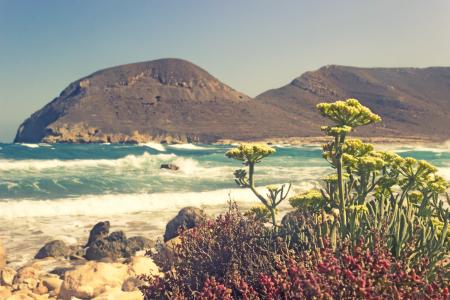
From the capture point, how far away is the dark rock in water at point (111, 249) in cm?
1319

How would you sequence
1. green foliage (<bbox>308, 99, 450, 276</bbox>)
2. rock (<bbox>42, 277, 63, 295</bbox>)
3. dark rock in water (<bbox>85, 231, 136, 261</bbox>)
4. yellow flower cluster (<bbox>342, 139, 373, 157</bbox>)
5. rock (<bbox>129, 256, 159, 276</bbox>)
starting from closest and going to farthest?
green foliage (<bbox>308, 99, 450, 276</bbox>) → yellow flower cluster (<bbox>342, 139, 373, 157</bbox>) → rock (<bbox>42, 277, 63, 295</bbox>) → rock (<bbox>129, 256, 159, 276</bbox>) → dark rock in water (<bbox>85, 231, 136, 261</bbox>)

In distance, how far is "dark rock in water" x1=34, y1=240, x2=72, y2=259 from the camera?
44.0 feet

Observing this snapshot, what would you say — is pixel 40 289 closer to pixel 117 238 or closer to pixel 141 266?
pixel 141 266

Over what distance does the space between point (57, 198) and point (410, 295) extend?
26.1 meters

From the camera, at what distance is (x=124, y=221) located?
2064cm

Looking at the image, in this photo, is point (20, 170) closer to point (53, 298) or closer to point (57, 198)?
point (57, 198)

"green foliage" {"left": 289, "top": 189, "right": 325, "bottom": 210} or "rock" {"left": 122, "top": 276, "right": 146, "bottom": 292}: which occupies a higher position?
"green foliage" {"left": 289, "top": 189, "right": 325, "bottom": 210}

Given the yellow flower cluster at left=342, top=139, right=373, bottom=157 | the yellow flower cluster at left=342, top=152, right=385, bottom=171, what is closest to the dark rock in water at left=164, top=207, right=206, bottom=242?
the yellow flower cluster at left=342, top=139, right=373, bottom=157

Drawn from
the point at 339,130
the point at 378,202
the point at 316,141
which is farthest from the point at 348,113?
the point at 316,141

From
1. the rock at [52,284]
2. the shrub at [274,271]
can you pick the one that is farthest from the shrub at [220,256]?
the rock at [52,284]

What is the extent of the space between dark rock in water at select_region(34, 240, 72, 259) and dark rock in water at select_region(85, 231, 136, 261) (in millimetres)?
740

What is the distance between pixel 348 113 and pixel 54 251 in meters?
10.1

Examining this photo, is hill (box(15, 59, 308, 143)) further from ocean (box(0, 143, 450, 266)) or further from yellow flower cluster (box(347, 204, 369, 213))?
yellow flower cluster (box(347, 204, 369, 213))

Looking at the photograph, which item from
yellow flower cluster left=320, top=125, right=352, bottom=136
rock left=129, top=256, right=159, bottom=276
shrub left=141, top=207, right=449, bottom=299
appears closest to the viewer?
shrub left=141, top=207, right=449, bottom=299
